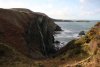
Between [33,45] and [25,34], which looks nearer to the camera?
[25,34]

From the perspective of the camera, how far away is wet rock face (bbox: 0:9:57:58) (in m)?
32.6

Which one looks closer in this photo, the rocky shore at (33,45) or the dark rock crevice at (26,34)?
the rocky shore at (33,45)

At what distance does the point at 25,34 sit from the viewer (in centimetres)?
3722

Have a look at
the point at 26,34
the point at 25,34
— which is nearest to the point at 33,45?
the point at 26,34

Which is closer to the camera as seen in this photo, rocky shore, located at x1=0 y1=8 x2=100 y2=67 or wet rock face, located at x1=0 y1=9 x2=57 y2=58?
rocky shore, located at x1=0 y1=8 x2=100 y2=67

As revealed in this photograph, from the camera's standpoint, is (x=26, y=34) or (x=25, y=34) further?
(x=26, y=34)

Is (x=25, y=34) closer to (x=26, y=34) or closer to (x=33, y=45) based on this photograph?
(x=26, y=34)

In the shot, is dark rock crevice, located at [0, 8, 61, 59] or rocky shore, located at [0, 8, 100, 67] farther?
dark rock crevice, located at [0, 8, 61, 59]

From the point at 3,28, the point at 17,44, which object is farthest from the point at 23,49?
the point at 3,28

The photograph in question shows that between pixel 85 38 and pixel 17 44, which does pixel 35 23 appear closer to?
pixel 17 44

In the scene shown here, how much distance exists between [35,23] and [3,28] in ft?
33.3

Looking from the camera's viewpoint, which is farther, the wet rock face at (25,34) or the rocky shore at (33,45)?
the wet rock face at (25,34)

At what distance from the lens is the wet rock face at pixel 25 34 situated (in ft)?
107

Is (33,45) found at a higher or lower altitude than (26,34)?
lower
